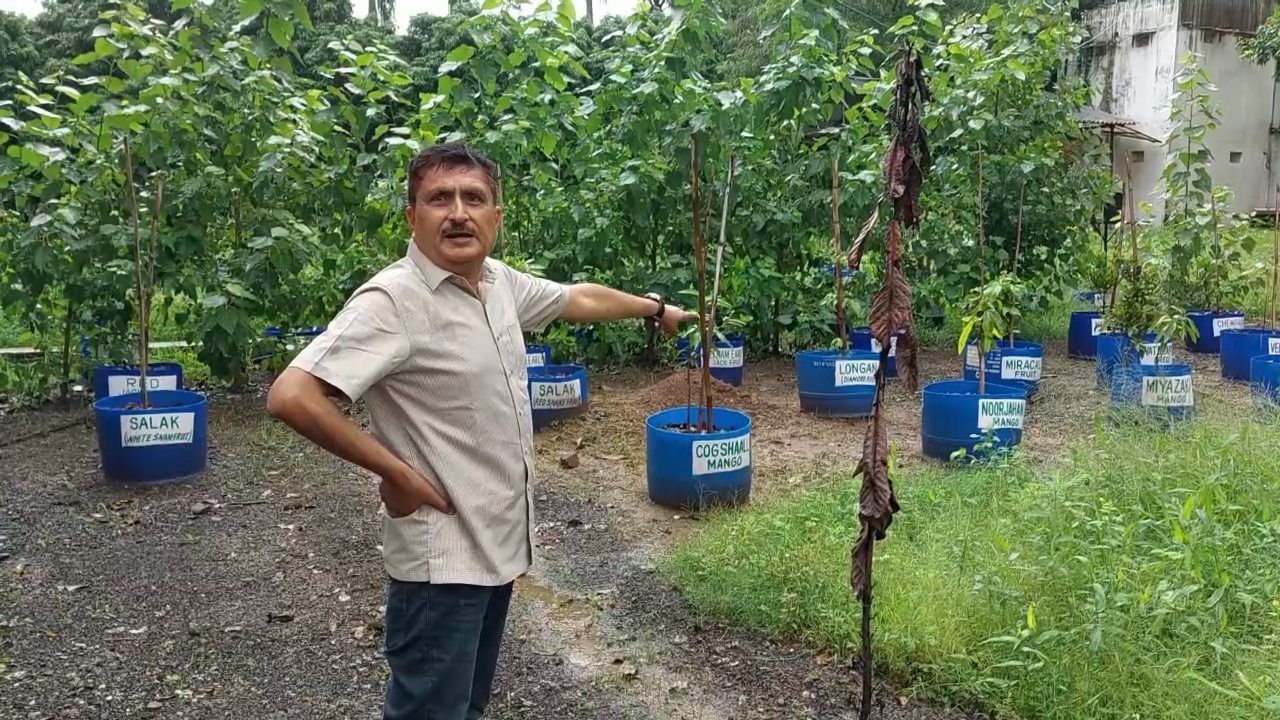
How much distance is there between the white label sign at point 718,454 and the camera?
12.9 feet

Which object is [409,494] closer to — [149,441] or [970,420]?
[149,441]

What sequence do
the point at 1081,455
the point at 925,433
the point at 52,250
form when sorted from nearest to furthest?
the point at 1081,455 → the point at 925,433 → the point at 52,250

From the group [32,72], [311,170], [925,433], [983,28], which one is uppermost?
[32,72]

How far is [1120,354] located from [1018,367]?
0.74m

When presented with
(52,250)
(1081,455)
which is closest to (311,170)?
(52,250)

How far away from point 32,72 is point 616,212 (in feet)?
50.4

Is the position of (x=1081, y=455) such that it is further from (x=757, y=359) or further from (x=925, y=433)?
(x=757, y=359)

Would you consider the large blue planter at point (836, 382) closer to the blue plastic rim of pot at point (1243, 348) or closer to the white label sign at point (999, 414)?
the white label sign at point (999, 414)

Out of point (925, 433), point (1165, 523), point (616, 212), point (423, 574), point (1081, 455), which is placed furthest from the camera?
point (616, 212)

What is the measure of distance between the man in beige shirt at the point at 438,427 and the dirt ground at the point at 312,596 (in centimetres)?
89

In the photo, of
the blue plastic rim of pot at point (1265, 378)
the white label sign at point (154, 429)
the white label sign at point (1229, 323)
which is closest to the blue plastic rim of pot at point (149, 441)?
the white label sign at point (154, 429)

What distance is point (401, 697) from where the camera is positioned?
5.80ft

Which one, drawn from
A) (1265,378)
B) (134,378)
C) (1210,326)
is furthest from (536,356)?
(1210,326)

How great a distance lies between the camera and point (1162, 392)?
5.02m
